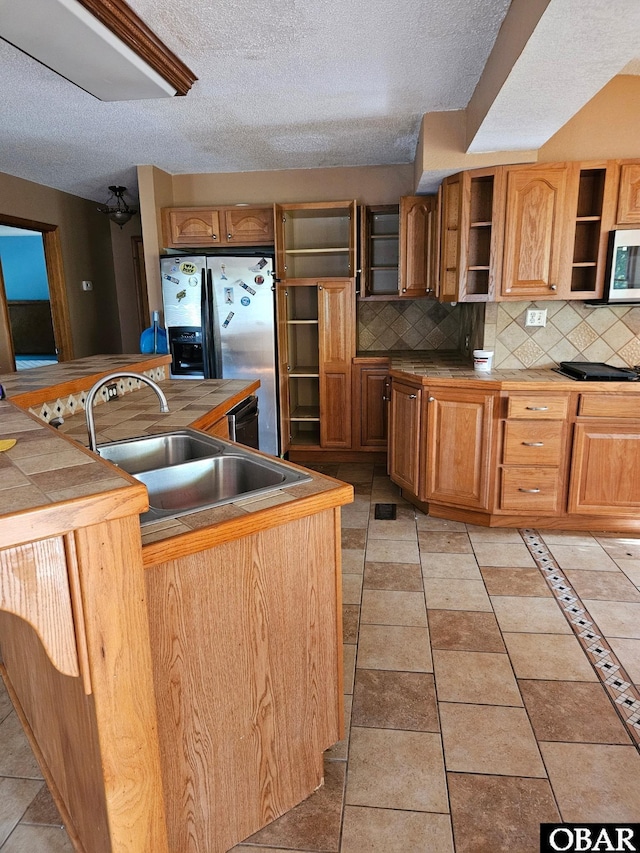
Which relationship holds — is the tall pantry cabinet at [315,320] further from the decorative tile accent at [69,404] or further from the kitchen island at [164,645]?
the kitchen island at [164,645]

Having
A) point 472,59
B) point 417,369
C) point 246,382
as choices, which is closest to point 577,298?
point 417,369

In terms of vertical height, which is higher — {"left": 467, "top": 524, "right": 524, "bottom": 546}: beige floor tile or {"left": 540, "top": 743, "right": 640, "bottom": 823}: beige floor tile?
{"left": 467, "top": 524, "right": 524, "bottom": 546}: beige floor tile

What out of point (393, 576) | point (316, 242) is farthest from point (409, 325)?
point (393, 576)

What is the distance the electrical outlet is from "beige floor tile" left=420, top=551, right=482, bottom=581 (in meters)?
1.56

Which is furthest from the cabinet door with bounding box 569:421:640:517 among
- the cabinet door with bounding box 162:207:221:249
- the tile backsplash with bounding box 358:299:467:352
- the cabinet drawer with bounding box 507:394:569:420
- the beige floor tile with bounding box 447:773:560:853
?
the cabinet door with bounding box 162:207:221:249

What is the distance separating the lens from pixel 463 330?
4398 mm

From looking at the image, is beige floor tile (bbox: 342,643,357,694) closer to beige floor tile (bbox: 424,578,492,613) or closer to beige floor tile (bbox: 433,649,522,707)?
beige floor tile (bbox: 433,649,522,707)

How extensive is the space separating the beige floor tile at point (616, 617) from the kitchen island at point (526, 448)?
76 cm

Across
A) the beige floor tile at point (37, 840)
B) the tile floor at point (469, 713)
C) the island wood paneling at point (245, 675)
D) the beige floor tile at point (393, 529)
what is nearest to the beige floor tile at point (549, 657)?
the tile floor at point (469, 713)

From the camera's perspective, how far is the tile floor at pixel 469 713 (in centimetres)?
145

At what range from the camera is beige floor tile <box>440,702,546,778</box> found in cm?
162

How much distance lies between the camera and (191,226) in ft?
14.8

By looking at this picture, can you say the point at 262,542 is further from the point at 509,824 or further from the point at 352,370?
the point at 352,370

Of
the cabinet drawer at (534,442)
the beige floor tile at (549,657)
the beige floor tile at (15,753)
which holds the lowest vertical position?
the beige floor tile at (15,753)
